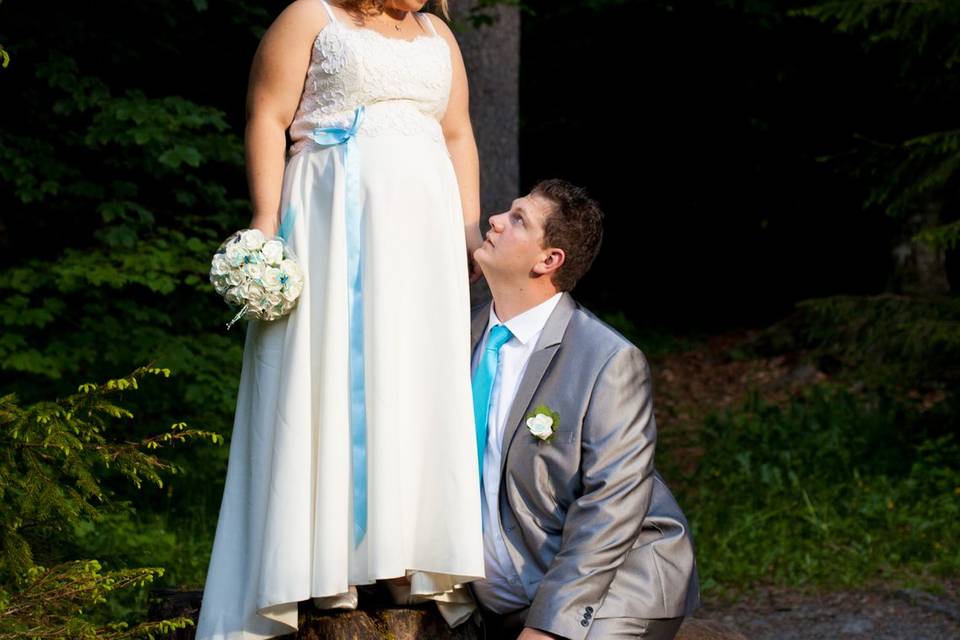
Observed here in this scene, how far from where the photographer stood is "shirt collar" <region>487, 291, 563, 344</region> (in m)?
3.75

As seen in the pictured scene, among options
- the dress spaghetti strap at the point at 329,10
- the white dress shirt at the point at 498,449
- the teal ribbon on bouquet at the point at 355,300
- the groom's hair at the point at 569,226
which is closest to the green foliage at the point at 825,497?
the white dress shirt at the point at 498,449

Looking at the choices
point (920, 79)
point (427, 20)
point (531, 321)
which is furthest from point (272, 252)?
point (920, 79)

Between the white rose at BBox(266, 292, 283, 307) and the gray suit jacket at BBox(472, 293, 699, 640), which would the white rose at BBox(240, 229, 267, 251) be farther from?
the gray suit jacket at BBox(472, 293, 699, 640)

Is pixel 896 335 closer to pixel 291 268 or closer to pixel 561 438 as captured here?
pixel 561 438

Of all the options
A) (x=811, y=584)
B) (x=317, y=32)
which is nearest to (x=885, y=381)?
(x=811, y=584)

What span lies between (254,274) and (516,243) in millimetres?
802

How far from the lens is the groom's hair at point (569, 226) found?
3.72 metres

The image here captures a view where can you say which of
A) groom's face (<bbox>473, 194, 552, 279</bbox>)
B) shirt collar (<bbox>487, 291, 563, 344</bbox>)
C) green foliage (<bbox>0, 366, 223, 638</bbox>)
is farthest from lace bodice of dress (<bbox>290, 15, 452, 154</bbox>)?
green foliage (<bbox>0, 366, 223, 638</bbox>)

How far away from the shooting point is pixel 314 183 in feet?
11.7

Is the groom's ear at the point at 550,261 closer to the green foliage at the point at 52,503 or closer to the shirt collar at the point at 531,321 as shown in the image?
the shirt collar at the point at 531,321

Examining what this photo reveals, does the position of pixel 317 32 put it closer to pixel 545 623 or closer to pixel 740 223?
pixel 545 623

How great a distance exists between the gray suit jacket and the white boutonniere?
0.06 ft

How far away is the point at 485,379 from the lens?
12.3ft

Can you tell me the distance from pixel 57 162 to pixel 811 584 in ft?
15.0
